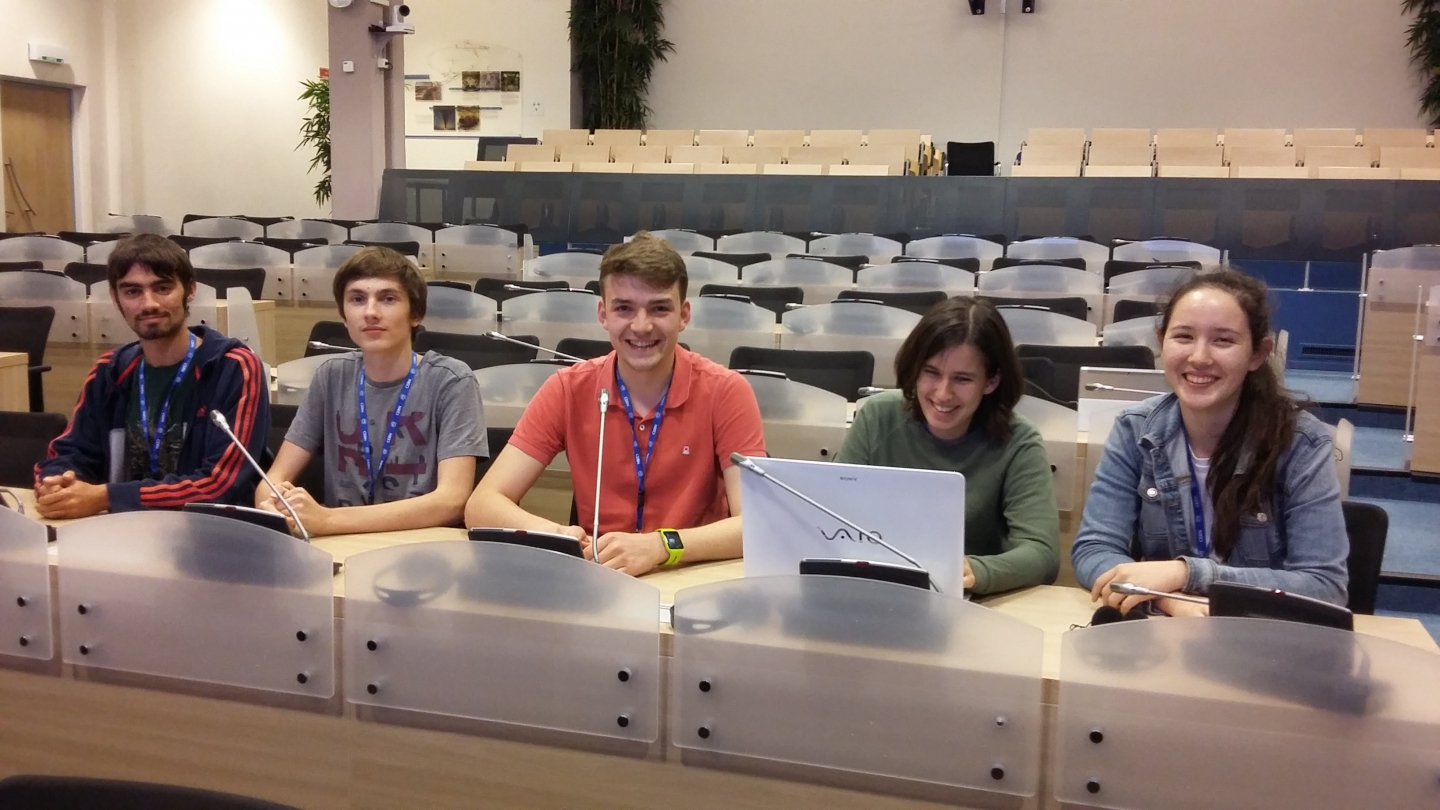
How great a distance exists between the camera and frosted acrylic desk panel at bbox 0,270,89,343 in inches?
190

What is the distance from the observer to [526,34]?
41.1 feet

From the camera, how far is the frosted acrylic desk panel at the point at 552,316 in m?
4.79

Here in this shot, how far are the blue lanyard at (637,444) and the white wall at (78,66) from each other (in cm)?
1186

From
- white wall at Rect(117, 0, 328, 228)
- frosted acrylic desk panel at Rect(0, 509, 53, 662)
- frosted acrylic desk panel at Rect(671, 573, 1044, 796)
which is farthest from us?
white wall at Rect(117, 0, 328, 228)

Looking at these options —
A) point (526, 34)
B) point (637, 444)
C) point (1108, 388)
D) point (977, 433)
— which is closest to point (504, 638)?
point (637, 444)

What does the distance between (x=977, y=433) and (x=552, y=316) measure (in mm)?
3085

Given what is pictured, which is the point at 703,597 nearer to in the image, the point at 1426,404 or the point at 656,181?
the point at 1426,404

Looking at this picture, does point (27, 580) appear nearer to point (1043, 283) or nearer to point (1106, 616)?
point (1106, 616)

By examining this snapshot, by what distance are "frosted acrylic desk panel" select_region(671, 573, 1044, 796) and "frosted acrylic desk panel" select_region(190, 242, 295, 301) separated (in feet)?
16.6

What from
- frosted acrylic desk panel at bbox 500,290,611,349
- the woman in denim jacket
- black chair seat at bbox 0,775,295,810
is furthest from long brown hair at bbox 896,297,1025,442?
frosted acrylic desk panel at bbox 500,290,611,349

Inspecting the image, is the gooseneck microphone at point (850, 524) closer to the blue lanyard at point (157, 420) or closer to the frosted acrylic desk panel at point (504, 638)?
the frosted acrylic desk panel at point (504, 638)

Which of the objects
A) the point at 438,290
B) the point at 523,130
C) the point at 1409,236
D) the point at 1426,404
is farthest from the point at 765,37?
the point at 1426,404

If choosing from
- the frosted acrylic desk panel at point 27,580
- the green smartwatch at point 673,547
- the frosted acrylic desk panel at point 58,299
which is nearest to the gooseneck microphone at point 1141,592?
the green smartwatch at point 673,547

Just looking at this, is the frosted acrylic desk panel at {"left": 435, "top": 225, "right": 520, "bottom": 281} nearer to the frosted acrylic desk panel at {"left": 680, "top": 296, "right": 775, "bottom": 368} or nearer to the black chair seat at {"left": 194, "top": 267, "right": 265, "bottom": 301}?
the black chair seat at {"left": 194, "top": 267, "right": 265, "bottom": 301}
